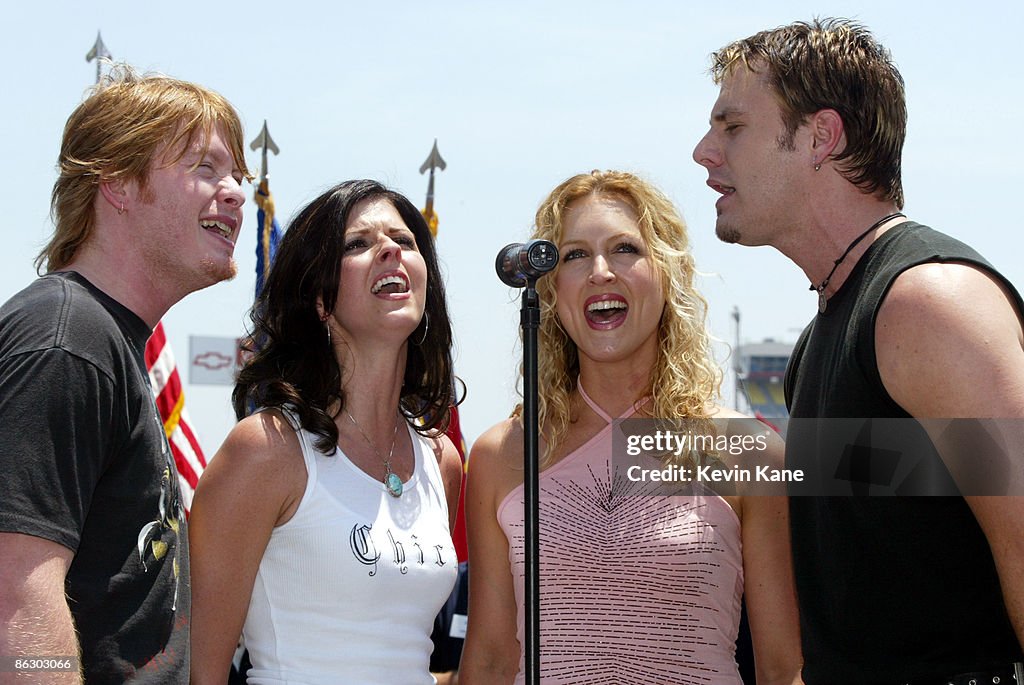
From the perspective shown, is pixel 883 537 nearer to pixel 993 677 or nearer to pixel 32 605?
pixel 993 677

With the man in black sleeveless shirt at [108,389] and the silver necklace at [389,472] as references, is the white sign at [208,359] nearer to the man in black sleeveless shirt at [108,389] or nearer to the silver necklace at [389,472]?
the silver necklace at [389,472]

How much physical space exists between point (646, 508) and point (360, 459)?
90 centimetres

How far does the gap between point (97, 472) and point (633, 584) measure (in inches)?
66.8

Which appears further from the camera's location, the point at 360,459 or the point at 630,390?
the point at 630,390

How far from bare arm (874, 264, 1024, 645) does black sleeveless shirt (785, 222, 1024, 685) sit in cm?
7

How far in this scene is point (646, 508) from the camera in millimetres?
3650

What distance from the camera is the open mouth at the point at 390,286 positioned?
12.1ft

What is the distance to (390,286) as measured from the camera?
12.1 feet

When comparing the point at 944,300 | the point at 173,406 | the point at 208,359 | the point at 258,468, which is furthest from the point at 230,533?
the point at 208,359

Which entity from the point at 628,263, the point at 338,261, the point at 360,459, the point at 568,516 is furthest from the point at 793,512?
the point at 338,261

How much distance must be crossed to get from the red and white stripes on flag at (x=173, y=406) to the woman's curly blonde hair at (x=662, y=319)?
5.00 meters

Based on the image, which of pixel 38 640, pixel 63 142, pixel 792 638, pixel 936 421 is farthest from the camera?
pixel 792 638

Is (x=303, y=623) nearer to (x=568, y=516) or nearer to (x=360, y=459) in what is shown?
(x=360, y=459)

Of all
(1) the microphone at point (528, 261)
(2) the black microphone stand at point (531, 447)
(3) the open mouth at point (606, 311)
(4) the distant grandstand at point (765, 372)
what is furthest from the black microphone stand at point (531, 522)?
(4) the distant grandstand at point (765, 372)
